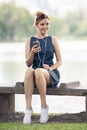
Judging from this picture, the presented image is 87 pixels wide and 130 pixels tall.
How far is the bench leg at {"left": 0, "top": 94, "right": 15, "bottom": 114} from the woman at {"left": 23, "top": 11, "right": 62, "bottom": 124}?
2.22 feet

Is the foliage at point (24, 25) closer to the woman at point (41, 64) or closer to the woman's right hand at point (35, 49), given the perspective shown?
the woman at point (41, 64)

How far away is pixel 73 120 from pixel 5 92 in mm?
789

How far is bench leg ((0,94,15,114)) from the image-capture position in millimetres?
6734

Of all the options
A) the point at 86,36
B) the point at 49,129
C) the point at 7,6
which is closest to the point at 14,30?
the point at 7,6

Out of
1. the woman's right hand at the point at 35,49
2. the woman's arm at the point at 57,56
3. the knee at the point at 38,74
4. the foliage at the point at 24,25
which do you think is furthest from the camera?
the foliage at the point at 24,25

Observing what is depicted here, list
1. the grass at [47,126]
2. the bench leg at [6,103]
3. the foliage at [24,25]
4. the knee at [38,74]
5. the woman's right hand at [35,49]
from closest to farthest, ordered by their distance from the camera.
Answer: the grass at [47,126], the knee at [38,74], the woman's right hand at [35,49], the bench leg at [6,103], the foliage at [24,25]

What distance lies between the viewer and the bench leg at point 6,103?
673 centimetres

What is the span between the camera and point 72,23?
7419 centimetres

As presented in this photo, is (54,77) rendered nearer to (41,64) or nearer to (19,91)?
(41,64)

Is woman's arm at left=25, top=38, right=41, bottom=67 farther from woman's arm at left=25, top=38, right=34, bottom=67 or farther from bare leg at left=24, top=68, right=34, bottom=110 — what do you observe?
bare leg at left=24, top=68, right=34, bottom=110

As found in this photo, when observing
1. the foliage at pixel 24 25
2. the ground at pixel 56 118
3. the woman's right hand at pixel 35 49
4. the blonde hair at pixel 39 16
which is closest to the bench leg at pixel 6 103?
the ground at pixel 56 118

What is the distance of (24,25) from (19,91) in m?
60.2

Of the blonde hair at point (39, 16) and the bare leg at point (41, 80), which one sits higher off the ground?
the blonde hair at point (39, 16)

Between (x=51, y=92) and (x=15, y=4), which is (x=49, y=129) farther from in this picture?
(x=15, y=4)
